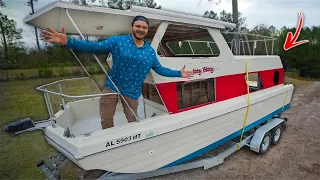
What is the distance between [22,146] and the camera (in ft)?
15.8

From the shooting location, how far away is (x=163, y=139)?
288 centimetres

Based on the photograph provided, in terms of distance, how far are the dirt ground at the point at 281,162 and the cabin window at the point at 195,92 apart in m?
1.29

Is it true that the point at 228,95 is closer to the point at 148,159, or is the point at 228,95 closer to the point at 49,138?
the point at 148,159

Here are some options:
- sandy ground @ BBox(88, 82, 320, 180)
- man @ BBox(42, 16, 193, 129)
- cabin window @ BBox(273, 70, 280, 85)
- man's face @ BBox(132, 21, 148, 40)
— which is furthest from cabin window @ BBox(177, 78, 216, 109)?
cabin window @ BBox(273, 70, 280, 85)

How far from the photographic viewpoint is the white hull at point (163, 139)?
239 cm

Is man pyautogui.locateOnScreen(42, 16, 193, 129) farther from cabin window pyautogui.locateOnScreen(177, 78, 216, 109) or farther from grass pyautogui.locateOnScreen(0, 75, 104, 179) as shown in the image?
grass pyautogui.locateOnScreen(0, 75, 104, 179)

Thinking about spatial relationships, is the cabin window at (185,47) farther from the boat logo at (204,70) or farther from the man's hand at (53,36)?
the man's hand at (53,36)

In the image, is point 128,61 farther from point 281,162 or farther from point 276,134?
point 276,134

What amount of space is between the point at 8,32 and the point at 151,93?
1859 centimetres

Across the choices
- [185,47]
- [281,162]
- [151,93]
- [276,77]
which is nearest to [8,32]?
[185,47]

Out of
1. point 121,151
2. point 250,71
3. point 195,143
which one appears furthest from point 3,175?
point 250,71

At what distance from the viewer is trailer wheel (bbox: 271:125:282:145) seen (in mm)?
4695

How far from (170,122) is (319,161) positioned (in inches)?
129

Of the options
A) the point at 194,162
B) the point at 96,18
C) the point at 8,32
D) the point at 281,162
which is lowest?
the point at 281,162
